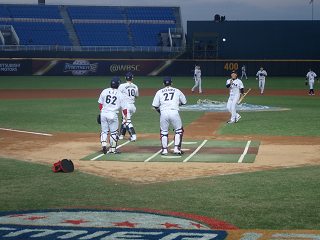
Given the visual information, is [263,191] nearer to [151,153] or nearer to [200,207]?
[200,207]

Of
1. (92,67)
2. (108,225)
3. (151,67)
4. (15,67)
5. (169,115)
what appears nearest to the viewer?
(108,225)

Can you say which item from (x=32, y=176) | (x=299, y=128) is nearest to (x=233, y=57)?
(x=299, y=128)

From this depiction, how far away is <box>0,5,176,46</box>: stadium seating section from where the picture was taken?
5681 cm

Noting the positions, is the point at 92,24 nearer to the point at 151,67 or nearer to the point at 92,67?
the point at 92,67

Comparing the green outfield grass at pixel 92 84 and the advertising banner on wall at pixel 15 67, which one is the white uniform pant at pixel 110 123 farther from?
the advertising banner on wall at pixel 15 67

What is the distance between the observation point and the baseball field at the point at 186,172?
22.7 feet

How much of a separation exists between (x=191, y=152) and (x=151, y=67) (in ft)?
136

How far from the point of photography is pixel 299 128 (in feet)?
52.4

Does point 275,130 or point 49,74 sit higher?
point 49,74

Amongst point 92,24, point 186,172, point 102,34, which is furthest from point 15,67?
point 186,172

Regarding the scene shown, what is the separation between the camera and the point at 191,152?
11766 mm

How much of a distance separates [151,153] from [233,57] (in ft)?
153

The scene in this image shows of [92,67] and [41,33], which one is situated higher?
[41,33]

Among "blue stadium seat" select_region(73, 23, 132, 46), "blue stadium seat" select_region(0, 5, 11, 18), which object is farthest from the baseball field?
"blue stadium seat" select_region(0, 5, 11, 18)
